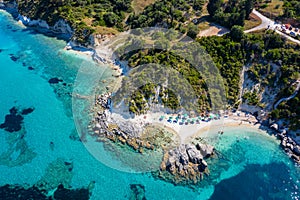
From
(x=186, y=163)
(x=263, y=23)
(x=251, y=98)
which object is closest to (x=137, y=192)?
(x=186, y=163)

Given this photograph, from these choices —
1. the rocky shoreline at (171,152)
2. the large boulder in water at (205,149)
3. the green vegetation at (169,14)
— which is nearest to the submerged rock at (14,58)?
the green vegetation at (169,14)

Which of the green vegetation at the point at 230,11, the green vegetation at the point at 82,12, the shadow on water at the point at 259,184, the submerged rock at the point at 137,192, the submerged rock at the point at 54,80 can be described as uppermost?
the green vegetation at the point at 230,11

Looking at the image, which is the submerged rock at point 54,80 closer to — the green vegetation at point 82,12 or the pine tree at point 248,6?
the green vegetation at point 82,12

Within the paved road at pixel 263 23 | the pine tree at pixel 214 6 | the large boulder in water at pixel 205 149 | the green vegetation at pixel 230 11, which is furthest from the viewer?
the pine tree at pixel 214 6

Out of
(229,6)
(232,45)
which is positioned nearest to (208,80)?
(232,45)

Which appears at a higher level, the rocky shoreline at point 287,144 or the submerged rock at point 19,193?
the submerged rock at point 19,193

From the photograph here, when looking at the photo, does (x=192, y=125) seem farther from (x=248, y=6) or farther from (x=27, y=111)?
(x=248, y=6)

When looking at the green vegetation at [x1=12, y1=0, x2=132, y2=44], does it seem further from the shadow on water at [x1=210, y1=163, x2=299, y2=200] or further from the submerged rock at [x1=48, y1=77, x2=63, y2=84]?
the shadow on water at [x1=210, y1=163, x2=299, y2=200]

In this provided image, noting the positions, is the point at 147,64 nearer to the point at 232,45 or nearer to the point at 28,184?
the point at 232,45
